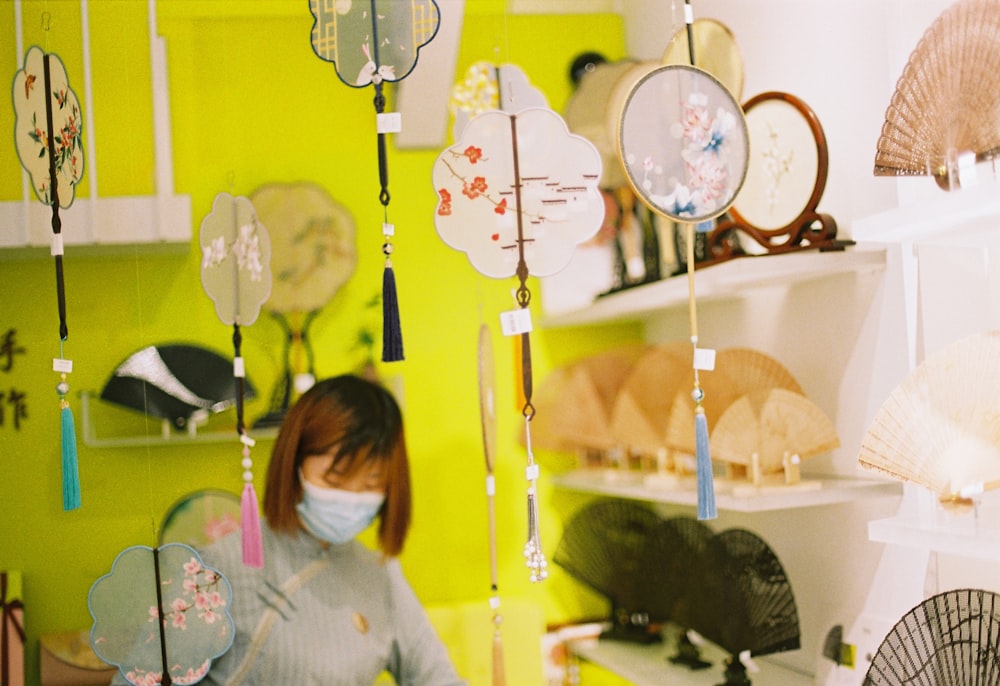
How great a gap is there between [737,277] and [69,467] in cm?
141

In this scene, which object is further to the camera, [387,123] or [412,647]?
[412,647]

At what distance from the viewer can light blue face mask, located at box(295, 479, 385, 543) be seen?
208cm

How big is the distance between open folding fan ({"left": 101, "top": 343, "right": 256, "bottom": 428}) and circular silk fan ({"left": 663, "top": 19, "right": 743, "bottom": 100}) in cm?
128

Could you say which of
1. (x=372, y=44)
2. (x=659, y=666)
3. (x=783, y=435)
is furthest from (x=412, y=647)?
(x=372, y=44)

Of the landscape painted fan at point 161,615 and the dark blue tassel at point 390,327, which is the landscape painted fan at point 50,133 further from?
the dark blue tassel at point 390,327

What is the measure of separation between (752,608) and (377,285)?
122 cm

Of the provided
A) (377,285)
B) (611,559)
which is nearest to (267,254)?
(377,285)

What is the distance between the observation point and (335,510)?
2092 mm

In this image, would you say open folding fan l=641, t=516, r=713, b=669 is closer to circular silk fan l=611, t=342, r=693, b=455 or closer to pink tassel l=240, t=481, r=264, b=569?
circular silk fan l=611, t=342, r=693, b=455

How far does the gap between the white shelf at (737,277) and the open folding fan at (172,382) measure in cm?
97

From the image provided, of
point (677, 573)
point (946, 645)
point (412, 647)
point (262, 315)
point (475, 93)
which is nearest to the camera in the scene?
point (946, 645)

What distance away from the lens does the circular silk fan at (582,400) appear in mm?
2584

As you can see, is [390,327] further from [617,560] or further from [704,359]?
[617,560]

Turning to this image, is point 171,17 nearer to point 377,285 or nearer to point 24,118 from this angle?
point 24,118
